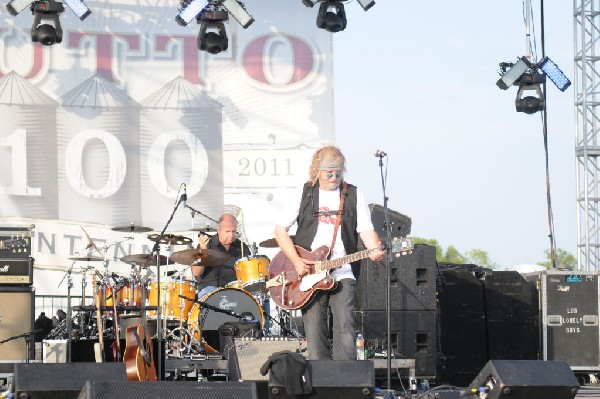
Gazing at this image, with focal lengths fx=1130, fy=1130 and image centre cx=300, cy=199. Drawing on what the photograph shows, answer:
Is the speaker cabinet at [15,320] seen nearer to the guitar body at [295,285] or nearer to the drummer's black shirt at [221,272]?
the drummer's black shirt at [221,272]

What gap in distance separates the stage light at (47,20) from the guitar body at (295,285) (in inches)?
251

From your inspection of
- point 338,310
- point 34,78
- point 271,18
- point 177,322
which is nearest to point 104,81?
point 34,78

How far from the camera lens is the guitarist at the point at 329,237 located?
25.5 feet

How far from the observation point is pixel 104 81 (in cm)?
1498

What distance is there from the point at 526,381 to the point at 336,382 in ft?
3.88

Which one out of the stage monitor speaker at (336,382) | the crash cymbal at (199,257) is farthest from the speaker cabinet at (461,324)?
the stage monitor speaker at (336,382)

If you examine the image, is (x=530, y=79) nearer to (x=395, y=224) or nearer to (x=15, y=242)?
(x=395, y=224)

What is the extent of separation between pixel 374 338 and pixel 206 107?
5.15 metres

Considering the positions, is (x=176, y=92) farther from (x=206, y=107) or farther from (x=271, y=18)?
(x=271, y=18)

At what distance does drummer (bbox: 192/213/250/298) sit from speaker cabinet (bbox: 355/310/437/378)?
4.81 feet

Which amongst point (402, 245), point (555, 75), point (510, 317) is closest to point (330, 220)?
point (402, 245)

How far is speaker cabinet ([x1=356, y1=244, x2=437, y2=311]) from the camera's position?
11219 mm

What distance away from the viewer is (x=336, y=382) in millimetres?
6555

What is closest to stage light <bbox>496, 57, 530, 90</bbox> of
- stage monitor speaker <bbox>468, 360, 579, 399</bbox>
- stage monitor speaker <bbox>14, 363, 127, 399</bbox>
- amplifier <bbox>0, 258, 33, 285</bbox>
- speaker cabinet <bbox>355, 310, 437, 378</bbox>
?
speaker cabinet <bbox>355, 310, 437, 378</bbox>
